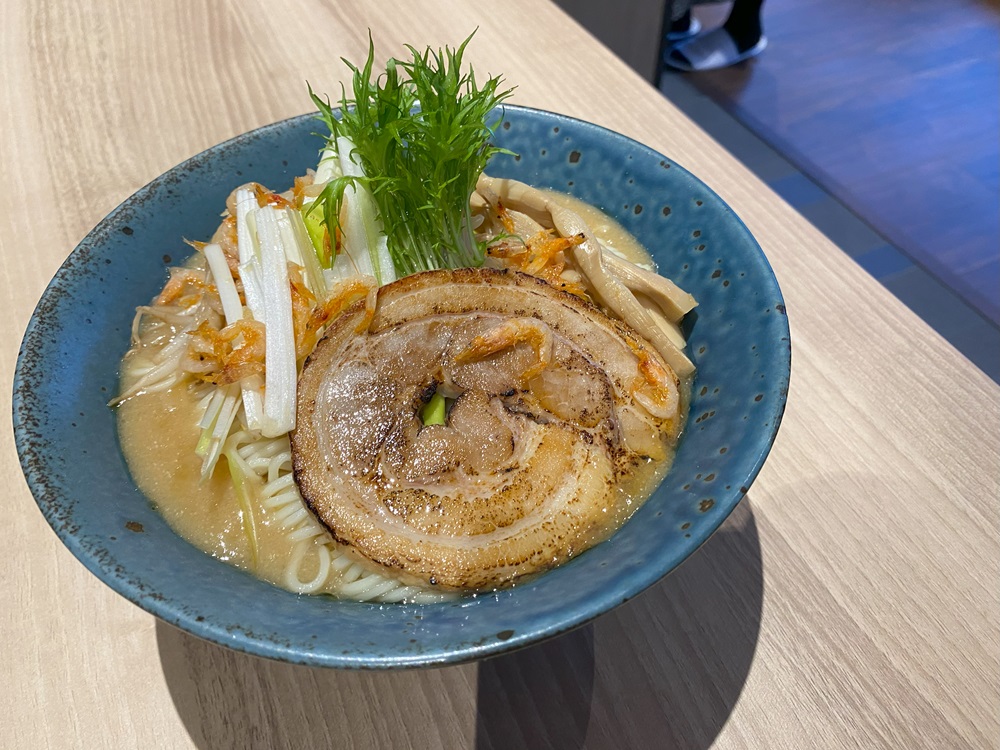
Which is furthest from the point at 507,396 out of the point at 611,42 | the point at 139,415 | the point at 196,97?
the point at 611,42

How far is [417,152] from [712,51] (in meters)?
4.02

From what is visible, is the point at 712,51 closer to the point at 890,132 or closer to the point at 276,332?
the point at 890,132

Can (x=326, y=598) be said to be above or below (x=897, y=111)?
above

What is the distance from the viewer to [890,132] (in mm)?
4195

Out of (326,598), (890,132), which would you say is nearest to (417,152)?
(326,598)

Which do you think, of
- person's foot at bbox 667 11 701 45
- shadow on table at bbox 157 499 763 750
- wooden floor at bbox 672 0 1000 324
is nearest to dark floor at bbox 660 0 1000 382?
wooden floor at bbox 672 0 1000 324

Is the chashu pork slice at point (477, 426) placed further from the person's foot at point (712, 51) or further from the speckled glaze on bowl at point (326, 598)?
the person's foot at point (712, 51)

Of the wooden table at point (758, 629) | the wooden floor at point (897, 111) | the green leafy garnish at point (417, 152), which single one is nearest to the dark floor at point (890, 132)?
the wooden floor at point (897, 111)

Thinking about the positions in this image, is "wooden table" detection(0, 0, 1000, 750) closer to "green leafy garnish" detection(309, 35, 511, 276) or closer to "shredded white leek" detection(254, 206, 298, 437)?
"shredded white leek" detection(254, 206, 298, 437)

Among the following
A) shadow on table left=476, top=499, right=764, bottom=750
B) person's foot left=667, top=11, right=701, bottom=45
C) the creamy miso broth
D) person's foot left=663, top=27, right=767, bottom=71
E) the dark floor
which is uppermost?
the creamy miso broth

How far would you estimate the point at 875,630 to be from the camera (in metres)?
1.33

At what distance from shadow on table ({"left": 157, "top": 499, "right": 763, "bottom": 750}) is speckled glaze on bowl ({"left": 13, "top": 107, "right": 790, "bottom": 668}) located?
251 millimetres

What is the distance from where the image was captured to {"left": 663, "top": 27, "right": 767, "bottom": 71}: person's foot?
15.1 feet

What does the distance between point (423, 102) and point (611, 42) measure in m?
3.32
